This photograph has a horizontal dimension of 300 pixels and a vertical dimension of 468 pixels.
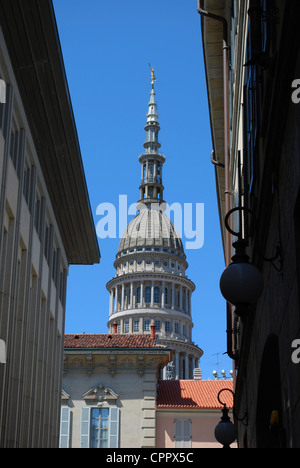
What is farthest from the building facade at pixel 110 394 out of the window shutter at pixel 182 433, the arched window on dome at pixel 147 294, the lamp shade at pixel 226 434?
the arched window on dome at pixel 147 294

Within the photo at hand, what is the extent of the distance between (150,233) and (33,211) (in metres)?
104

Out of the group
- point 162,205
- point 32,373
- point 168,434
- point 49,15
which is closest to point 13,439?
point 32,373

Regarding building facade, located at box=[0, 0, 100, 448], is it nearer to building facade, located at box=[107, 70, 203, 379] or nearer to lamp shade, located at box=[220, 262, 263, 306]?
lamp shade, located at box=[220, 262, 263, 306]

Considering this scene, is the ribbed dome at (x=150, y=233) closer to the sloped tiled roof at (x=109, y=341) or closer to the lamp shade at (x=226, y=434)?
the sloped tiled roof at (x=109, y=341)

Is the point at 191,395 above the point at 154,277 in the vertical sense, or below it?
below

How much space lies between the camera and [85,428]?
4884 centimetres

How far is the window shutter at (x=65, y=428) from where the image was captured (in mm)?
48747

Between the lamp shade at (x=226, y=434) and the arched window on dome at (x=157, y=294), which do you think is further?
the arched window on dome at (x=157, y=294)

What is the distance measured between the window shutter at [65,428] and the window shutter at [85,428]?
891mm

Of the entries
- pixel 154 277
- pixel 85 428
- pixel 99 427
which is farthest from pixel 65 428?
pixel 154 277

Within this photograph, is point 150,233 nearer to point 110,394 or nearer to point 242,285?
point 110,394

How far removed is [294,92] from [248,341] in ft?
28.1

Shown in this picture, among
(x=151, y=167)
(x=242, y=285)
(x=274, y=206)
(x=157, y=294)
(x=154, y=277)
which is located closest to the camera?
(x=242, y=285)

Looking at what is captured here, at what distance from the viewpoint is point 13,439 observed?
22.1 meters
